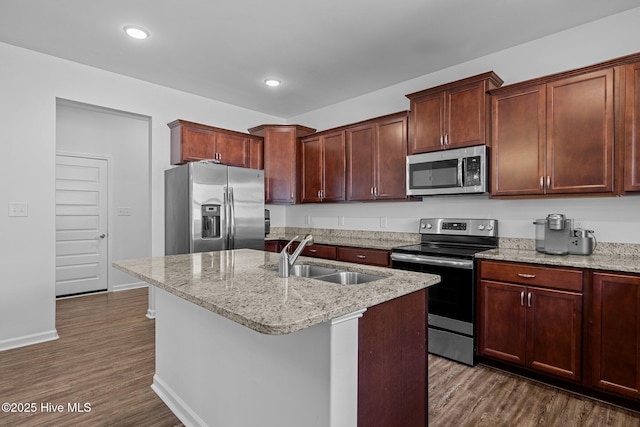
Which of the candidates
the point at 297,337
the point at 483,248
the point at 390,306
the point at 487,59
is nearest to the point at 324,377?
the point at 297,337

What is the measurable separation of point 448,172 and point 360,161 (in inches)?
43.2

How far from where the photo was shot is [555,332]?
2254mm

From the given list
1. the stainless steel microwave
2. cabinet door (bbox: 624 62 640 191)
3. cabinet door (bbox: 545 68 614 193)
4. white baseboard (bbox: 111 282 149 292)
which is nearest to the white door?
white baseboard (bbox: 111 282 149 292)

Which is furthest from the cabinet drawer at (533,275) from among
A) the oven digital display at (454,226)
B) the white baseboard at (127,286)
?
the white baseboard at (127,286)

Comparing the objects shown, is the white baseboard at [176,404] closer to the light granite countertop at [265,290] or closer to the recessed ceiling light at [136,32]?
the light granite countertop at [265,290]

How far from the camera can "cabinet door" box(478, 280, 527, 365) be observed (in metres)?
2.39

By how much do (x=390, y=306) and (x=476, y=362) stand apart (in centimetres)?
178

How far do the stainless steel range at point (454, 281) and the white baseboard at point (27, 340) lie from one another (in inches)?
130

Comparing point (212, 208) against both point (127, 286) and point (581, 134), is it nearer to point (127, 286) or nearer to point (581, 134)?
point (127, 286)

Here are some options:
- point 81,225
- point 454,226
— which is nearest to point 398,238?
point 454,226

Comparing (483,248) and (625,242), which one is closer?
(625,242)

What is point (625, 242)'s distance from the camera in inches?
95.0

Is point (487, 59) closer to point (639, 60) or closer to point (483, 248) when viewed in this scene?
point (639, 60)

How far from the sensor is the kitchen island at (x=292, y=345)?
3.62ft
